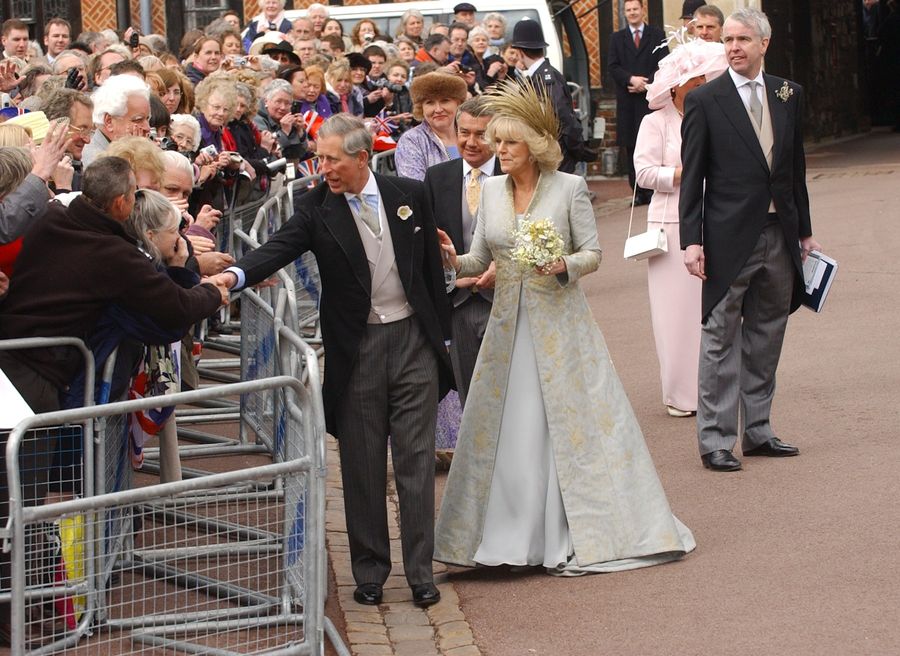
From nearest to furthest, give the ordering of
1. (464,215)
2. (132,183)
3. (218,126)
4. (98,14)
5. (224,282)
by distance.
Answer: (132,183)
(224,282)
(464,215)
(218,126)
(98,14)

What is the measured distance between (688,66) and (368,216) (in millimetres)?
3241

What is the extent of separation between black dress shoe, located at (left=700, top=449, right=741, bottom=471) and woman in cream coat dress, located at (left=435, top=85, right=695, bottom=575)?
1.24 m

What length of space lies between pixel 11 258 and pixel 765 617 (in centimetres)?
299

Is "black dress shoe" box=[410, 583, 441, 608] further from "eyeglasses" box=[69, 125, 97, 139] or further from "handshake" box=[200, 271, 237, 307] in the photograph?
"eyeglasses" box=[69, 125, 97, 139]

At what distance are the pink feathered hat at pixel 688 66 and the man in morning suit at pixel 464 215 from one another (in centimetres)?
165

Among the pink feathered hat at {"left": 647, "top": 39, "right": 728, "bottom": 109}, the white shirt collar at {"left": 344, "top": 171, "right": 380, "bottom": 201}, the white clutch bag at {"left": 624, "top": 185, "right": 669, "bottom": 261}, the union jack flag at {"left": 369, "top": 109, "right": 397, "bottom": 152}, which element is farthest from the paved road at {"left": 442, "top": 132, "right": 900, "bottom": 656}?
the union jack flag at {"left": 369, "top": 109, "right": 397, "bottom": 152}

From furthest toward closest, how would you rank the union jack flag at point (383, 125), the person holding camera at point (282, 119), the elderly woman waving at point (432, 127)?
1. the union jack flag at point (383, 125)
2. the person holding camera at point (282, 119)
3. the elderly woman waving at point (432, 127)

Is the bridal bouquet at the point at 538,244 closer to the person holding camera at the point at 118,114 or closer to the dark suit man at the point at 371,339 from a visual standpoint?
the dark suit man at the point at 371,339

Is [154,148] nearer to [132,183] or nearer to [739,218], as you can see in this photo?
[132,183]

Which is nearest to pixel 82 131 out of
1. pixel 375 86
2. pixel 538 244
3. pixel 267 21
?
pixel 538 244

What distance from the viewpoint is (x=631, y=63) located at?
2120cm

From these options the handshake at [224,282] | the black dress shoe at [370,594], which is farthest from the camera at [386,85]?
the black dress shoe at [370,594]

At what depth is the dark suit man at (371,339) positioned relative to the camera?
6.54 meters

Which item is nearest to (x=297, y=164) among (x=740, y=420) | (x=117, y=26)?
(x=740, y=420)
